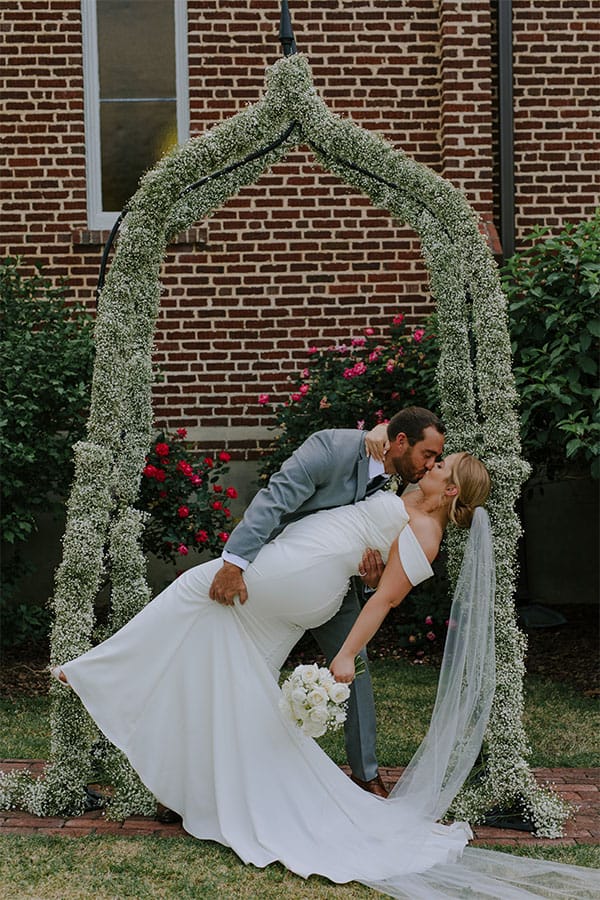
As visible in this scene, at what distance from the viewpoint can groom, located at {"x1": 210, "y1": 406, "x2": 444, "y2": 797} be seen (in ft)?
13.6

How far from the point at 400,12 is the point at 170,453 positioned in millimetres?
4221

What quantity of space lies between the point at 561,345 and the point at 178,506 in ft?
9.61

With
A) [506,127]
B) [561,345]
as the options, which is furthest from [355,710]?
[506,127]

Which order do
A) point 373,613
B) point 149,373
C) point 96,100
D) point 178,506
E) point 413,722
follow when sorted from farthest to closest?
point 96,100 → point 178,506 → point 413,722 → point 149,373 → point 373,613

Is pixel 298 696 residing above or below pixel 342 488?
below

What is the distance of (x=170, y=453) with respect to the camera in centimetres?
737

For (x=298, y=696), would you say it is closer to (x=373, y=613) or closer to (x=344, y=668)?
(x=344, y=668)

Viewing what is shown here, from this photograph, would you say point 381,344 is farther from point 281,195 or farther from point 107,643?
point 107,643

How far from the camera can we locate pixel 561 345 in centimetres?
611

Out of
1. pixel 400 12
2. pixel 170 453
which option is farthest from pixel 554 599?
pixel 400 12

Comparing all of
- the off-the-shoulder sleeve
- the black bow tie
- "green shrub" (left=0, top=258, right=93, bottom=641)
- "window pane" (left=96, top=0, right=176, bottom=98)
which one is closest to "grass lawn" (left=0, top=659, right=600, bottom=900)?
the off-the-shoulder sleeve

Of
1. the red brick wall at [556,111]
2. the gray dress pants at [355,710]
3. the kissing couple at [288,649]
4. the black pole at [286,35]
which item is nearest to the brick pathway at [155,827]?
the kissing couple at [288,649]

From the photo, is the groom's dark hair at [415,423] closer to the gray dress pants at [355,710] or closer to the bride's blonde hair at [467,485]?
the bride's blonde hair at [467,485]

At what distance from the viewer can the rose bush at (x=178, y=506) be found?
705cm
